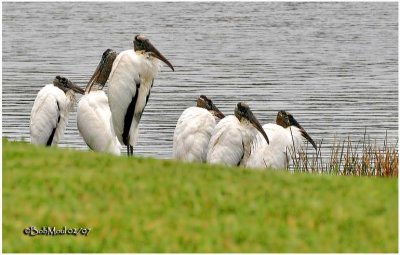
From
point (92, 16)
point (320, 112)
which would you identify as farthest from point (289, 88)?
point (92, 16)

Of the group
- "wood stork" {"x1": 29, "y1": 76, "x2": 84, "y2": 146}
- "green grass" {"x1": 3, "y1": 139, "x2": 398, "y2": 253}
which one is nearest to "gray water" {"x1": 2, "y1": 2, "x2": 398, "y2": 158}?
"wood stork" {"x1": 29, "y1": 76, "x2": 84, "y2": 146}

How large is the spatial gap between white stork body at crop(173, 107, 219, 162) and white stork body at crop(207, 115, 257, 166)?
0.14 meters

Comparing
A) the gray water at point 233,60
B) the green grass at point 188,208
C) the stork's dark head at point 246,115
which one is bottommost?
the gray water at point 233,60

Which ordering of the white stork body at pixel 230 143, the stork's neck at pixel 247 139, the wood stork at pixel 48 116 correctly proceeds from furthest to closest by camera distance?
the wood stork at pixel 48 116 < the stork's neck at pixel 247 139 < the white stork body at pixel 230 143

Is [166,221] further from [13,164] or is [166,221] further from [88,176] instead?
[13,164]

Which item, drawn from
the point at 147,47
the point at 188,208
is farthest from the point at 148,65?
the point at 188,208

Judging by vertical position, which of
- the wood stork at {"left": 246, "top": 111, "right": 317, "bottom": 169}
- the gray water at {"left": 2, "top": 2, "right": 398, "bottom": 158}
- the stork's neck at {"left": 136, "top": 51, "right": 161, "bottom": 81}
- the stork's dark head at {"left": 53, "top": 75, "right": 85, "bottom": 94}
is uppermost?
the stork's neck at {"left": 136, "top": 51, "right": 161, "bottom": 81}

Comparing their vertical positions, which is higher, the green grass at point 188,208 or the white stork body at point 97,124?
the green grass at point 188,208

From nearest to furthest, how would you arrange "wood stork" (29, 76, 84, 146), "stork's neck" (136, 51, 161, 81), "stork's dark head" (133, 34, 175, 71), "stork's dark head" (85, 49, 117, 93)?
"stork's neck" (136, 51, 161, 81) < "stork's dark head" (133, 34, 175, 71) < "wood stork" (29, 76, 84, 146) < "stork's dark head" (85, 49, 117, 93)

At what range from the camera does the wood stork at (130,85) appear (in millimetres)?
13859

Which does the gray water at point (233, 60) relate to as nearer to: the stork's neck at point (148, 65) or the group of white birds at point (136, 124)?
the group of white birds at point (136, 124)

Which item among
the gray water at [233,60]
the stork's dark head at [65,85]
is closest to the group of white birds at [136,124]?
the stork's dark head at [65,85]

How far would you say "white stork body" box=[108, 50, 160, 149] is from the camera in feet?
45.4

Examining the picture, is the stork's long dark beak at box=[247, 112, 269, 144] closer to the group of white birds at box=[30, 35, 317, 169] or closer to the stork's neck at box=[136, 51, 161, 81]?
the group of white birds at box=[30, 35, 317, 169]
